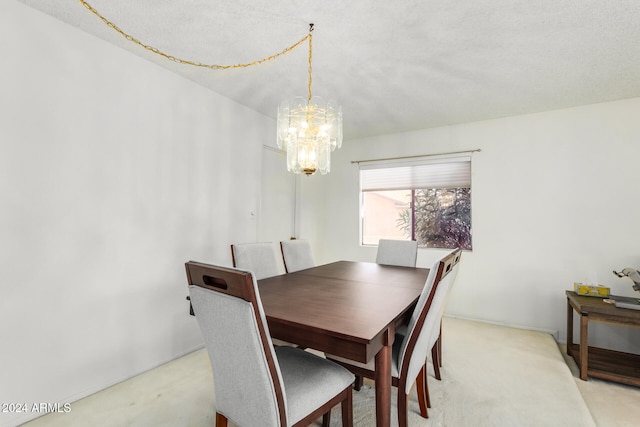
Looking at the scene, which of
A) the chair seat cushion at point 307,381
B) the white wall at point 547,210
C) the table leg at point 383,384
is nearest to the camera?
the chair seat cushion at point 307,381

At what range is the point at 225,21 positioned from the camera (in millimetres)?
1837

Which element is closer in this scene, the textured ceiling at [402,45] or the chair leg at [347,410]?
the chair leg at [347,410]

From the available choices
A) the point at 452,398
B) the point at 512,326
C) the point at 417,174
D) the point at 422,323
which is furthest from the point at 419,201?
the point at 422,323

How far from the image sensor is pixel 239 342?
3.19 feet

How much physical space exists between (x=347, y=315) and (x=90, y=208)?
74.4 inches

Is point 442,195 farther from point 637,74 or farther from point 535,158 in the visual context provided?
point 637,74

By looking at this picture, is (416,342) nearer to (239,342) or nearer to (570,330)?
(239,342)

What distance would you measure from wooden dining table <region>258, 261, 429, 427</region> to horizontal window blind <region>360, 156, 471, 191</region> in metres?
2.14

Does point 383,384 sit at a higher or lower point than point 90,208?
lower

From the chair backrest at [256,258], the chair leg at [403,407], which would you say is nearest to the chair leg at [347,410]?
the chair leg at [403,407]

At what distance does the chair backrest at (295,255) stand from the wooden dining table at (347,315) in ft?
1.45

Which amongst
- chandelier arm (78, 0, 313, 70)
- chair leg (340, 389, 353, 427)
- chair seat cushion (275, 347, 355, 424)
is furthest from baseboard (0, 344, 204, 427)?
chandelier arm (78, 0, 313, 70)

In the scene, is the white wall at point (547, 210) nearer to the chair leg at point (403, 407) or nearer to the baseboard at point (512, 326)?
the baseboard at point (512, 326)

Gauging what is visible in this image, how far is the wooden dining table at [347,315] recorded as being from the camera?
1127 mm
